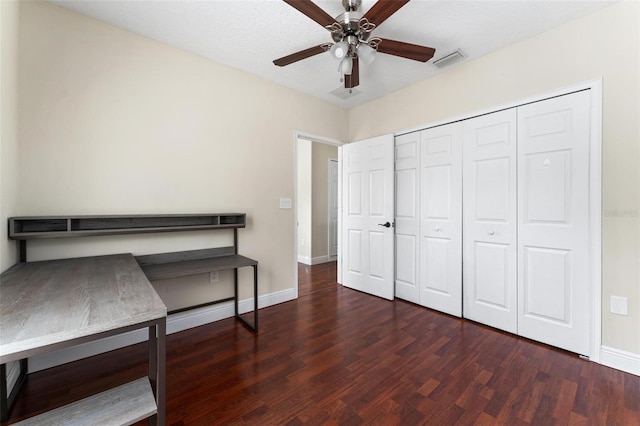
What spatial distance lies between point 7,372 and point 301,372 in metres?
1.83

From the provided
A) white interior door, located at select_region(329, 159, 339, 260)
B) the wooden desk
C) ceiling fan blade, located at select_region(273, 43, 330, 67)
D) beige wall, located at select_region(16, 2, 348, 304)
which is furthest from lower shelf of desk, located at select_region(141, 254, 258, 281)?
white interior door, located at select_region(329, 159, 339, 260)

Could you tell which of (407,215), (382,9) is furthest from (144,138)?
(407,215)

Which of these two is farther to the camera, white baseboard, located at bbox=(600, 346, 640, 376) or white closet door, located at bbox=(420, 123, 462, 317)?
white closet door, located at bbox=(420, 123, 462, 317)

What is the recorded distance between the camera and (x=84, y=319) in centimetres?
102

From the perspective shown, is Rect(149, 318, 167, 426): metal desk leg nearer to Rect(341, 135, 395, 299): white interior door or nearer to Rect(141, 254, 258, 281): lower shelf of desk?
Rect(141, 254, 258, 281): lower shelf of desk

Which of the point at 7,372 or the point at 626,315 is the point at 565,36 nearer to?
the point at 626,315

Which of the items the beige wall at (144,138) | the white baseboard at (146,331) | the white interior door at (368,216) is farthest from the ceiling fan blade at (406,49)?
the white baseboard at (146,331)

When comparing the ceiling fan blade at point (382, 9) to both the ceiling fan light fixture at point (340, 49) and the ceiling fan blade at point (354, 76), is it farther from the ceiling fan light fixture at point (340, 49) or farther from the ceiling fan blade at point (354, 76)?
the ceiling fan blade at point (354, 76)

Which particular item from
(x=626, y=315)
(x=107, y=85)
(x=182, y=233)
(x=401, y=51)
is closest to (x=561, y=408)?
(x=626, y=315)

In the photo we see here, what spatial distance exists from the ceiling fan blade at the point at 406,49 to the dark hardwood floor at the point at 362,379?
2.37m

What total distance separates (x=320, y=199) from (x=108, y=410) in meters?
4.60

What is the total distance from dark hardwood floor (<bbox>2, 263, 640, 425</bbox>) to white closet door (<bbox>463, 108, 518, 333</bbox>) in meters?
0.25

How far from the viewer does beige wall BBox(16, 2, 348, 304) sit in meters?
2.00

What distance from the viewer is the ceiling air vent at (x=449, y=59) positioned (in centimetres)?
261
